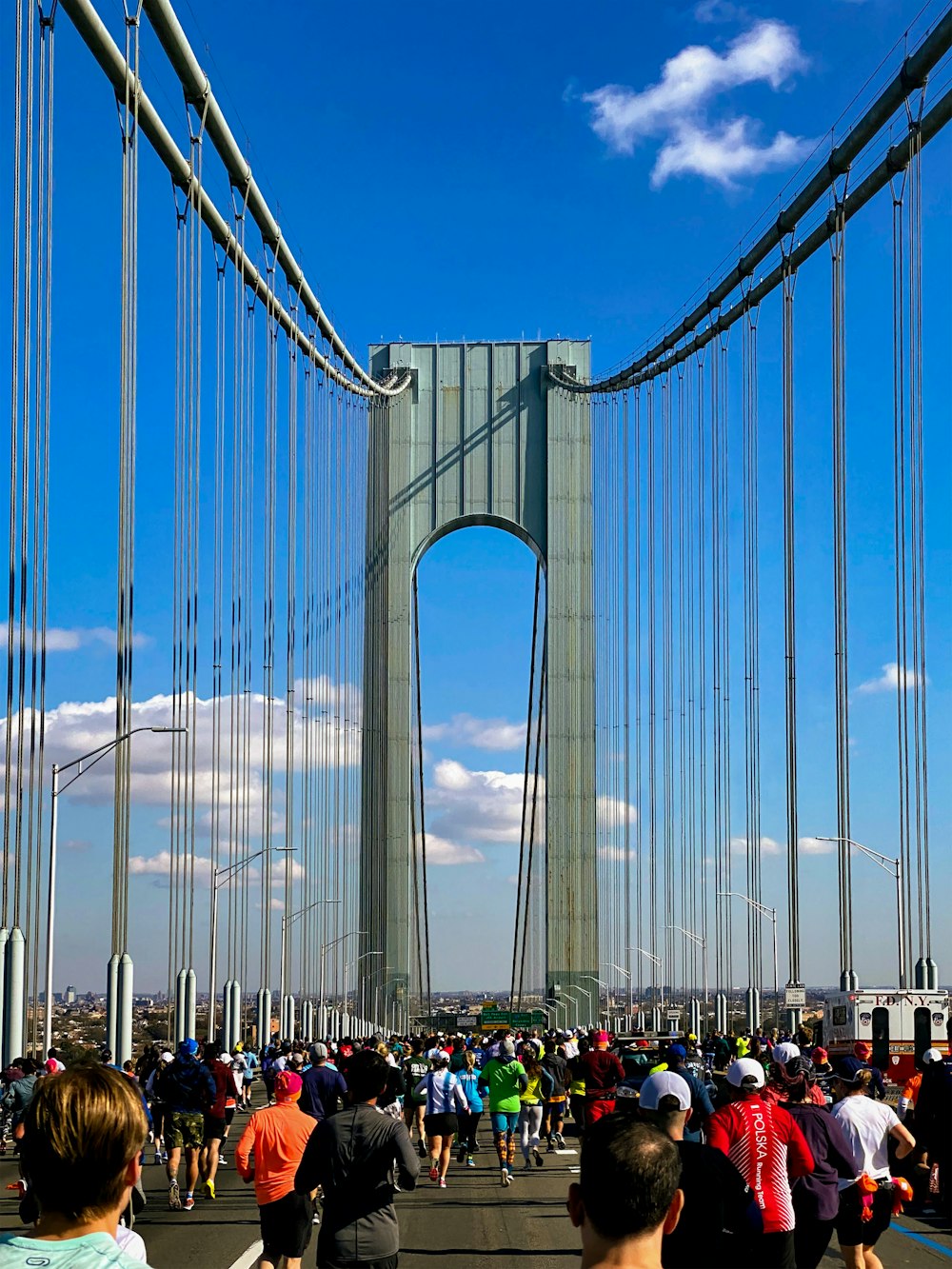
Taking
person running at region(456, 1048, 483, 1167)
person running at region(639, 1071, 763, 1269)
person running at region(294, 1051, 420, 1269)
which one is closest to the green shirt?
person running at region(456, 1048, 483, 1167)

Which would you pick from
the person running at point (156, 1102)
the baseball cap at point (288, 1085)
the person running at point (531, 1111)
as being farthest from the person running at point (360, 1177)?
the person running at point (531, 1111)

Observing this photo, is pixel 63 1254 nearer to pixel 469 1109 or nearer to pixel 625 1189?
pixel 625 1189

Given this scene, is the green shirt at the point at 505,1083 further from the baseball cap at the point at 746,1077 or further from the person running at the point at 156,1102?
the baseball cap at the point at 746,1077

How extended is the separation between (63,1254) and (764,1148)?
185 inches

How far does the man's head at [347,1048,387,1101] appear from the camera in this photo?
21.4 feet

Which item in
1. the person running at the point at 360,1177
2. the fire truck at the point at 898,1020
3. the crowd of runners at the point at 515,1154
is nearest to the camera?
the crowd of runners at the point at 515,1154

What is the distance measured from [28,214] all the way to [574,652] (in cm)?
4292

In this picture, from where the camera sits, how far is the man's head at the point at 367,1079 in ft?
21.4

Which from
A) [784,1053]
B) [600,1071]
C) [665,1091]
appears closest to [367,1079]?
[665,1091]

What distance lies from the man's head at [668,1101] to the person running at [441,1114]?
9.36m

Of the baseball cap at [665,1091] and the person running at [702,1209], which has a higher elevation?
the baseball cap at [665,1091]

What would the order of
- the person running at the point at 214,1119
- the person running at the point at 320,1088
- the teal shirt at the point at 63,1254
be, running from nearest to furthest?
the teal shirt at the point at 63,1254
the person running at the point at 320,1088
the person running at the point at 214,1119

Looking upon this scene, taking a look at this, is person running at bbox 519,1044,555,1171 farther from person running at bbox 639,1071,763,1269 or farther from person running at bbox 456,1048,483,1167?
person running at bbox 639,1071,763,1269

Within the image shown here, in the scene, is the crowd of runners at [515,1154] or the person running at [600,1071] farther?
the person running at [600,1071]
